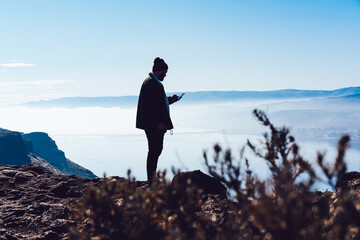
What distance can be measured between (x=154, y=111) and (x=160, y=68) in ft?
3.03

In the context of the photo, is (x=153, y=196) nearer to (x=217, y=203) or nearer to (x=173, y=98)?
(x=217, y=203)

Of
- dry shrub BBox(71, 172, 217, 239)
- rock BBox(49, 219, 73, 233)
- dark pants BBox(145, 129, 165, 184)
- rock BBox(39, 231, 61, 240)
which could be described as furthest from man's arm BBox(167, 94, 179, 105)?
dry shrub BBox(71, 172, 217, 239)

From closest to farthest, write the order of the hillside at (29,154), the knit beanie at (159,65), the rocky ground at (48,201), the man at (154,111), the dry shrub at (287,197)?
1. the dry shrub at (287,197)
2. the rocky ground at (48,201)
3. the man at (154,111)
4. the knit beanie at (159,65)
5. the hillside at (29,154)

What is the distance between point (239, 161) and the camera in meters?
4.28

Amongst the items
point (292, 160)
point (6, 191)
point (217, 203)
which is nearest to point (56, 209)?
point (6, 191)

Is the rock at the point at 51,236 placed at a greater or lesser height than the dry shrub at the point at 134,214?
lesser

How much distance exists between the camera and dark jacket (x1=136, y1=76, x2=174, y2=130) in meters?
7.51

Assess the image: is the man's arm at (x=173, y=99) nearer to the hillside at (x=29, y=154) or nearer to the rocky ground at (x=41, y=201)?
the rocky ground at (x=41, y=201)

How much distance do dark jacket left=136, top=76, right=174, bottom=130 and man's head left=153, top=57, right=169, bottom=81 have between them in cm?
19

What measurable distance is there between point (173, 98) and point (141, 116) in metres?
0.98

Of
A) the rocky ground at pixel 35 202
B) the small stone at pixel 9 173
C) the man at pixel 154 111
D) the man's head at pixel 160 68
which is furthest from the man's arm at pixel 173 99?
the small stone at pixel 9 173

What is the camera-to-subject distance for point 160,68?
7680 mm

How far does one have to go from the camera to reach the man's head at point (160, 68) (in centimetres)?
766

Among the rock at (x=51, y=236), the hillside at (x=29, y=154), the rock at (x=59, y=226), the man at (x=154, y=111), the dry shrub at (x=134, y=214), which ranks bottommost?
the hillside at (x=29, y=154)
